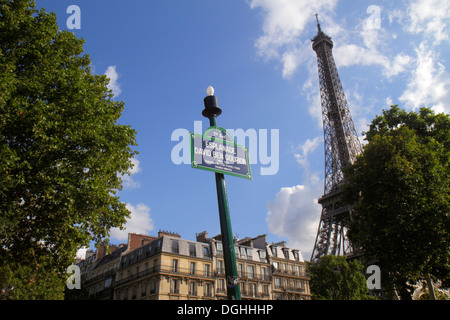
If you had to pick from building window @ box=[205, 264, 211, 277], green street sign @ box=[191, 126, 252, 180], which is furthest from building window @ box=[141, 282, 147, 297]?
green street sign @ box=[191, 126, 252, 180]

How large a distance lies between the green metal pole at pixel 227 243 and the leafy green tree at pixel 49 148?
19.7ft

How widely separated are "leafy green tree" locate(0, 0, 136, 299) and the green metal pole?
19.7ft

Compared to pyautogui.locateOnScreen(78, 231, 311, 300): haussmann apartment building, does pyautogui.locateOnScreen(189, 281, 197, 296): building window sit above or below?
below

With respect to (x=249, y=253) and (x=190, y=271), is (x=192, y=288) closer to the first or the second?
(x=190, y=271)

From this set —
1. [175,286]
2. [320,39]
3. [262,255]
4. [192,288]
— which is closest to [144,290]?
[175,286]

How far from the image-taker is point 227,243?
7242mm

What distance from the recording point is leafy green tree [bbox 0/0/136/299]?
11.0 metres

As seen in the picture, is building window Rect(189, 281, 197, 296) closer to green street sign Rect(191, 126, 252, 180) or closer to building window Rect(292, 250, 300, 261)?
building window Rect(292, 250, 300, 261)

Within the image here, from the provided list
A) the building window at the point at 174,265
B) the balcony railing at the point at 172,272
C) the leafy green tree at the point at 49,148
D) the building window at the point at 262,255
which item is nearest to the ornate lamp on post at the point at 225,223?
the leafy green tree at the point at 49,148

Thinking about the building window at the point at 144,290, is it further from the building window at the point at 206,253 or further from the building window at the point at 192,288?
the building window at the point at 206,253

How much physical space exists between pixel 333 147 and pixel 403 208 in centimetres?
6306

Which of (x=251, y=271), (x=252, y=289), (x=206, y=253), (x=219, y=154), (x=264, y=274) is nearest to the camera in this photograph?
(x=219, y=154)
